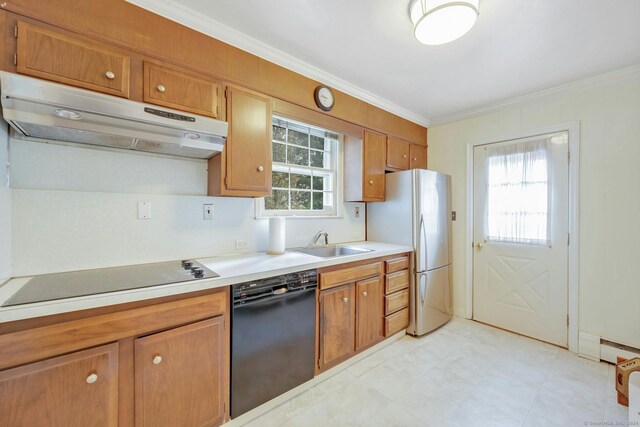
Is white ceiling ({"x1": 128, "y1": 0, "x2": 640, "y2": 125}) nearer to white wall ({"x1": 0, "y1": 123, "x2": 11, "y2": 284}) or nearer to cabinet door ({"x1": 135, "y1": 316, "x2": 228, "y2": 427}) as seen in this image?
white wall ({"x1": 0, "y1": 123, "x2": 11, "y2": 284})

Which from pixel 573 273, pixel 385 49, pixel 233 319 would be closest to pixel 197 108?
pixel 233 319

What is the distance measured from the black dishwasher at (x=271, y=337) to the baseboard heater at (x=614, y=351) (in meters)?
2.58

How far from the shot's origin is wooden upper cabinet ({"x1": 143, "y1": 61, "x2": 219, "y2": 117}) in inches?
59.5

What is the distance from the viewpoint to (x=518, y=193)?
2811 mm

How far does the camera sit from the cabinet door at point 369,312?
2.22 metres

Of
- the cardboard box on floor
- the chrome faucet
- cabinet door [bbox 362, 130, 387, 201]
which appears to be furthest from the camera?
cabinet door [bbox 362, 130, 387, 201]

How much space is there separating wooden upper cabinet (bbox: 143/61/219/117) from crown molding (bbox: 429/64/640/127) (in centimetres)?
286

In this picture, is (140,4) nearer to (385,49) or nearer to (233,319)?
(385,49)

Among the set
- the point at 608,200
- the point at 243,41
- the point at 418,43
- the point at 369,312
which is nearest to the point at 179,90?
the point at 243,41

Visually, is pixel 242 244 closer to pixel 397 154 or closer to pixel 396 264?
pixel 396 264

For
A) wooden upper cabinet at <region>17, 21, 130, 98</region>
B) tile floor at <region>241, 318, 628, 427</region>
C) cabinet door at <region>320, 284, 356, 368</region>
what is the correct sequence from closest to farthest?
wooden upper cabinet at <region>17, 21, 130, 98</region>
tile floor at <region>241, 318, 628, 427</region>
cabinet door at <region>320, 284, 356, 368</region>

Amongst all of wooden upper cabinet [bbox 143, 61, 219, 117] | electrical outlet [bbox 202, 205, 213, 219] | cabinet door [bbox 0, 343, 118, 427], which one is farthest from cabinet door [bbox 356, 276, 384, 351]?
wooden upper cabinet [bbox 143, 61, 219, 117]

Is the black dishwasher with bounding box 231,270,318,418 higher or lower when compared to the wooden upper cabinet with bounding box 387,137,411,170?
lower

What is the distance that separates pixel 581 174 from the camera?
96.0 inches
